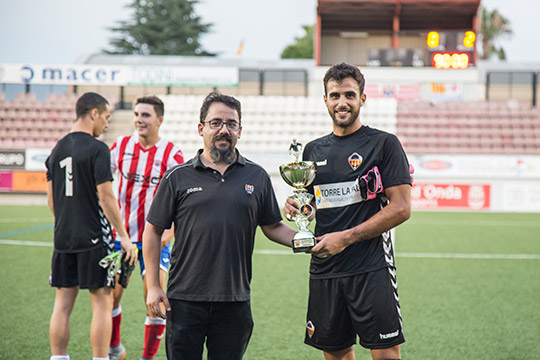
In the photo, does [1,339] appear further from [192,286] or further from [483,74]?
[483,74]

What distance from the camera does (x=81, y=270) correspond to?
349 centimetres

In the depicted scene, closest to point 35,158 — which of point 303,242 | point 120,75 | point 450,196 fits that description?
point 120,75

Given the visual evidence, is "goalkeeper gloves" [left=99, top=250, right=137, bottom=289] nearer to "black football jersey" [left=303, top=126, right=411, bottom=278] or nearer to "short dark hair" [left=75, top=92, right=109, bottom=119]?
"short dark hair" [left=75, top=92, right=109, bottom=119]

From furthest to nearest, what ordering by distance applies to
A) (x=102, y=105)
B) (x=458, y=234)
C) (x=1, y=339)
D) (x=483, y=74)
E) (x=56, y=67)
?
(x=483, y=74) < (x=56, y=67) < (x=458, y=234) < (x=1, y=339) < (x=102, y=105)

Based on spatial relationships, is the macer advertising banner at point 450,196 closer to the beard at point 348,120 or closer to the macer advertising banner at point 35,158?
the macer advertising banner at point 35,158

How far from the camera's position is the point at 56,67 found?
862 inches

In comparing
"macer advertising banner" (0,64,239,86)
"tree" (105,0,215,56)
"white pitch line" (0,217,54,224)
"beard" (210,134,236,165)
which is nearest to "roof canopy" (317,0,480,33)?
"macer advertising banner" (0,64,239,86)

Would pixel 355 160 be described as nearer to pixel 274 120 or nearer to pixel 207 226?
pixel 207 226

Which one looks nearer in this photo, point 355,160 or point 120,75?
point 355,160

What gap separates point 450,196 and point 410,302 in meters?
12.9

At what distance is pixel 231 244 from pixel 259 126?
2030 cm

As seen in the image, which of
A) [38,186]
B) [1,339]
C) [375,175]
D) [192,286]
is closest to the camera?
[192,286]

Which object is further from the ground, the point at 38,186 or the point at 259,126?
the point at 259,126

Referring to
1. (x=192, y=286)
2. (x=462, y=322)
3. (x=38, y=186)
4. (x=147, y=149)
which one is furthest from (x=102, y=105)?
(x=38, y=186)
